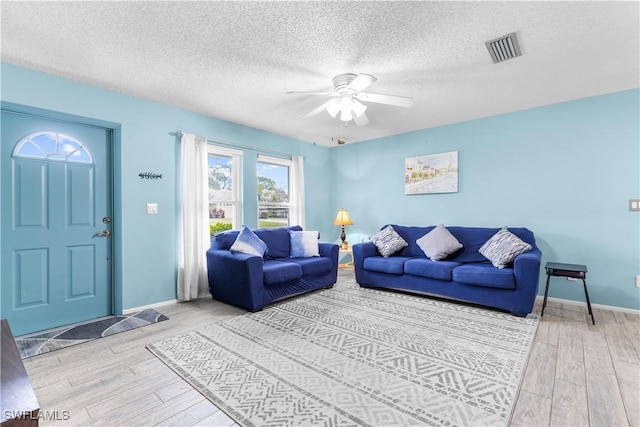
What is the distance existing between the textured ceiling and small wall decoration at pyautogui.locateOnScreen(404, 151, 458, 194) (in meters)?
1.11

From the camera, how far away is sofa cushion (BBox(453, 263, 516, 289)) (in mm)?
3154

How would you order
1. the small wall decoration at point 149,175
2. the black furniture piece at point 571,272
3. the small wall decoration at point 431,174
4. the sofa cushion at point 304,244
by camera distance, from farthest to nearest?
the small wall decoration at point 431,174 → the sofa cushion at point 304,244 → the small wall decoration at point 149,175 → the black furniture piece at point 571,272

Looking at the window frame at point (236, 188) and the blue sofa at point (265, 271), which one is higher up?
the window frame at point (236, 188)

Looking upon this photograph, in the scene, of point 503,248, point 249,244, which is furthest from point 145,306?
point 503,248

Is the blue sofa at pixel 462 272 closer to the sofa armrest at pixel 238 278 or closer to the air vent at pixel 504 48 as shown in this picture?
the sofa armrest at pixel 238 278

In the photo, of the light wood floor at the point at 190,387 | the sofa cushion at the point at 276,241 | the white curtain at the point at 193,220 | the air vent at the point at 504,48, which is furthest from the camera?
the sofa cushion at the point at 276,241

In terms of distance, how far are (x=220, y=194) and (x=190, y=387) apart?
2939mm

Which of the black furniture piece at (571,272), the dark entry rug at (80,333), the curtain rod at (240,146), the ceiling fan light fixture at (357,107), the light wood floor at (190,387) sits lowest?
the dark entry rug at (80,333)

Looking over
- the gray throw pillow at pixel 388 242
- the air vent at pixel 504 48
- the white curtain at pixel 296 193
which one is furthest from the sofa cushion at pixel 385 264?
the air vent at pixel 504 48

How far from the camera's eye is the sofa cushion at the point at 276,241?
4.16 m

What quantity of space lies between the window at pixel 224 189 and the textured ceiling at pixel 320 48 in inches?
35.7

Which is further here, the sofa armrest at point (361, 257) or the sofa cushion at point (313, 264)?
the sofa armrest at point (361, 257)

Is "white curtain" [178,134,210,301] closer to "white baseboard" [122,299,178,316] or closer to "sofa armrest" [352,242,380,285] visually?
"white baseboard" [122,299,178,316]

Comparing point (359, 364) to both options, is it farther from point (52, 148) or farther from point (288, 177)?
point (288, 177)
